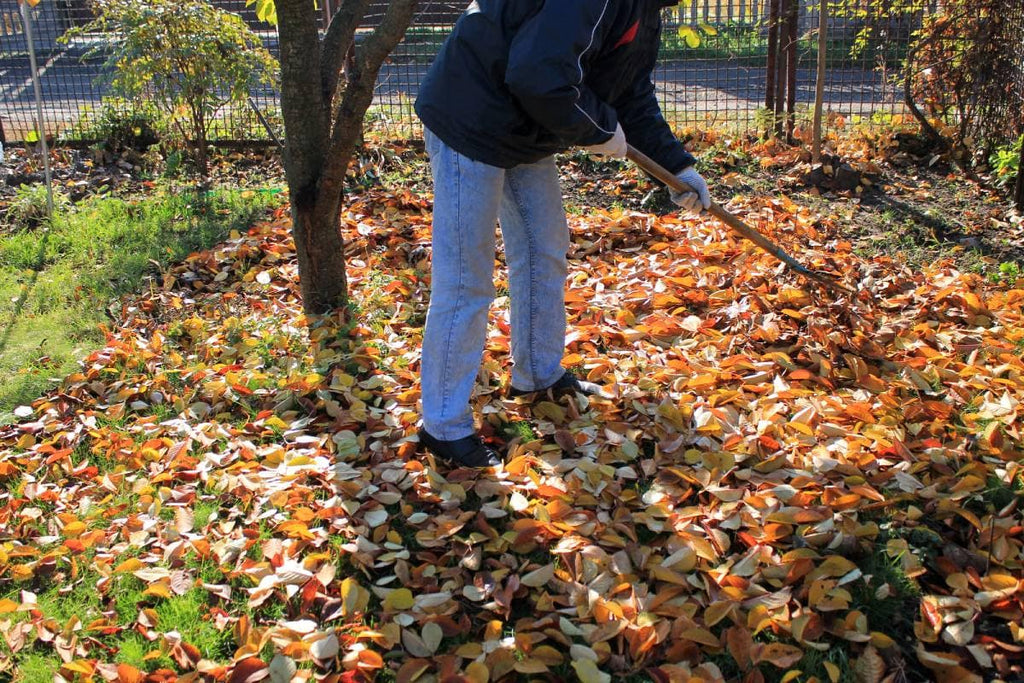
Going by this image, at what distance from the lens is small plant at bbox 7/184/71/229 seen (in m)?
5.68

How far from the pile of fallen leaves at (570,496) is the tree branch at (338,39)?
3.30 ft

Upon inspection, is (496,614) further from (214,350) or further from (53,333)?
(53,333)

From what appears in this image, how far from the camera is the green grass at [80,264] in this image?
12.9 ft

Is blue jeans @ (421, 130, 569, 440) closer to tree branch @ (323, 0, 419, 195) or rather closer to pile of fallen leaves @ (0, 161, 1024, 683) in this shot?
pile of fallen leaves @ (0, 161, 1024, 683)

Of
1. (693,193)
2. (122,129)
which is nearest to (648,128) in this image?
(693,193)

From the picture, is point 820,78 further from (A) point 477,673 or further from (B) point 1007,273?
(A) point 477,673

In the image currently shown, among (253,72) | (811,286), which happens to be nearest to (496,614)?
(811,286)

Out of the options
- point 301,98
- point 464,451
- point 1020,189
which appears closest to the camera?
point 464,451

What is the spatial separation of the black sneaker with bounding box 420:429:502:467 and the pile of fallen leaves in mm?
53

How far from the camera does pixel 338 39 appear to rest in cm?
380

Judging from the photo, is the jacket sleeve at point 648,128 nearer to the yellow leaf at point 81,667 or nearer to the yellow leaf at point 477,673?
the yellow leaf at point 477,673

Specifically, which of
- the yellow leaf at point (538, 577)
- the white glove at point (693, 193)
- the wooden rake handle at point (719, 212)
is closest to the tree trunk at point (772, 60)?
the wooden rake handle at point (719, 212)

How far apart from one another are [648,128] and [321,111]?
1412 mm

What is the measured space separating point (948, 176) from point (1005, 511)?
414cm
